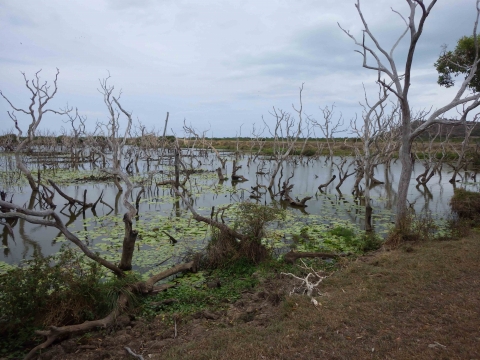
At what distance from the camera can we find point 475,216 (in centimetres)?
1012

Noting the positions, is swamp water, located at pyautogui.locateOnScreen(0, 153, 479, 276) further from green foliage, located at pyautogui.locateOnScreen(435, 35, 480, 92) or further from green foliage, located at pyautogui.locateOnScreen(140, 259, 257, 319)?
green foliage, located at pyautogui.locateOnScreen(435, 35, 480, 92)

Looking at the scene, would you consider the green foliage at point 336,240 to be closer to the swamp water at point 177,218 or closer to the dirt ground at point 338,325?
the swamp water at point 177,218

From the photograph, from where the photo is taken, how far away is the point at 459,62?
962 cm

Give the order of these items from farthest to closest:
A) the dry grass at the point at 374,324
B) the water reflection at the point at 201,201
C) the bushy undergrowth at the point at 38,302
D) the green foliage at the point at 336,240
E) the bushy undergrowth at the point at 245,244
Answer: the water reflection at the point at 201,201, the green foliage at the point at 336,240, the bushy undergrowth at the point at 245,244, the bushy undergrowth at the point at 38,302, the dry grass at the point at 374,324

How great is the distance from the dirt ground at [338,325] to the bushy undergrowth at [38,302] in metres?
0.46

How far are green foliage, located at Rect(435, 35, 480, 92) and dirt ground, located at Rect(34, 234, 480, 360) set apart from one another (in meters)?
5.95

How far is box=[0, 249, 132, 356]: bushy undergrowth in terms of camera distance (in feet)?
15.1

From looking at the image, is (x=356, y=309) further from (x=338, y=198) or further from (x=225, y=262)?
(x=338, y=198)

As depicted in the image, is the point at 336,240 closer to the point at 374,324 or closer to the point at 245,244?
the point at 245,244

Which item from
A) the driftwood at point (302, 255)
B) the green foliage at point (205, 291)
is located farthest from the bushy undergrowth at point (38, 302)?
the driftwood at point (302, 255)

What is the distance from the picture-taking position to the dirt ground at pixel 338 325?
11.6ft

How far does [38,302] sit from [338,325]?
3.92 m

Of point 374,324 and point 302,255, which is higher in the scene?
point 374,324

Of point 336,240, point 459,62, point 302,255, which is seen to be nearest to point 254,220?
point 302,255
